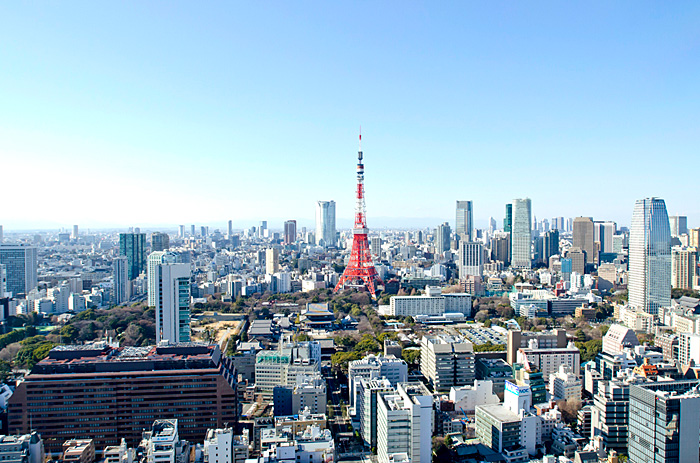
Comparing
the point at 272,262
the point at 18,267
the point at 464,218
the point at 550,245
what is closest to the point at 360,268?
the point at 272,262

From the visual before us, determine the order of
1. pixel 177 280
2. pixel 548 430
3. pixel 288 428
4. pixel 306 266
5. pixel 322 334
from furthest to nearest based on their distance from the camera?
pixel 306 266 → pixel 322 334 → pixel 177 280 → pixel 548 430 → pixel 288 428

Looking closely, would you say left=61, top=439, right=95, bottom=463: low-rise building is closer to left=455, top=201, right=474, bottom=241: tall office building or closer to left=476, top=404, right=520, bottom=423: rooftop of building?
left=476, top=404, right=520, bottom=423: rooftop of building

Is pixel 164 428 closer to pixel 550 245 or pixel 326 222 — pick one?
pixel 550 245

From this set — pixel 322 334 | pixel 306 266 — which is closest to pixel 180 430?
pixel 322 334

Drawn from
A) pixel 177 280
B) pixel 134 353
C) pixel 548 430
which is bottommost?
pixel 548 430

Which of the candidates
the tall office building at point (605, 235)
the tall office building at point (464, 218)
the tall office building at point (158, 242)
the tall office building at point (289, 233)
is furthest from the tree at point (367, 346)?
the tall office building at point (289, 233)

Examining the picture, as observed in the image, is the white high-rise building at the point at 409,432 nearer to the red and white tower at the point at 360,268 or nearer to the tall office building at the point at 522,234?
the red and white tower at the point at 360,268

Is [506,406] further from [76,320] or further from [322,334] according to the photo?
[76,320]
